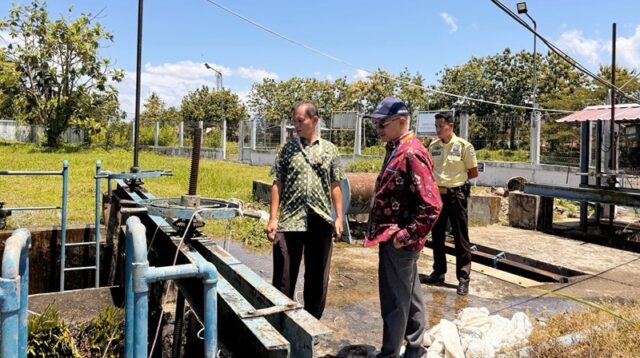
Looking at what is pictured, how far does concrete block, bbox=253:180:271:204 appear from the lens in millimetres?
9227

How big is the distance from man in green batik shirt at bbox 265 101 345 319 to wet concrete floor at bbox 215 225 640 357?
487 millimetres

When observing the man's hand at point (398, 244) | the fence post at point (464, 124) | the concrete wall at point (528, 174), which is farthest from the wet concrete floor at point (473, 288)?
the fence post at point (464, 124)

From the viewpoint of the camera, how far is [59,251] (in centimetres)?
638

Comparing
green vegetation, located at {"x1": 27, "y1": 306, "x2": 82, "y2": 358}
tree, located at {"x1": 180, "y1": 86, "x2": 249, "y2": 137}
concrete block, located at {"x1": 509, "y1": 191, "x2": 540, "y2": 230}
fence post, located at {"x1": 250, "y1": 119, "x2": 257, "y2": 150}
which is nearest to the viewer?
green vegetation, located at {"x1": 27, "y1": 306, "x2": 82, "y2": 358}

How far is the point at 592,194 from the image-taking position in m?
7.58

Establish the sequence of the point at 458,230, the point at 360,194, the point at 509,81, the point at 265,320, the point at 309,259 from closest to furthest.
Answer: the point at 265,320
the point at 309,259
the point at 458,230
the point at 360,194
the point at 509,81

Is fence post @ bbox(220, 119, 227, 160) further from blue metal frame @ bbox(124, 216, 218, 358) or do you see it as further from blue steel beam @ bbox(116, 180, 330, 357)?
blue metal frame @ bbox(124, 216, 218, 358)

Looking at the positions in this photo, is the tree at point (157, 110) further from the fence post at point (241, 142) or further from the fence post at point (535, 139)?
the fence post at point (535, 139)

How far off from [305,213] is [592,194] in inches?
233

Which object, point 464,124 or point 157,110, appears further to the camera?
point 157,110

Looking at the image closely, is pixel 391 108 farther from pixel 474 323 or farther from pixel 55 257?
pixel 55 257

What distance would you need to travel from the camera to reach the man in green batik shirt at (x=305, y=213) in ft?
11.2

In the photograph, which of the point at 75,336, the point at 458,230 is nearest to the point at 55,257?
the point at 75,336

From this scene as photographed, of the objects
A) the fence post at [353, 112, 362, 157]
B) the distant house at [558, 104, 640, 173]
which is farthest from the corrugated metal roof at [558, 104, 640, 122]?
the fence post at [353, 112, 362, 157]
